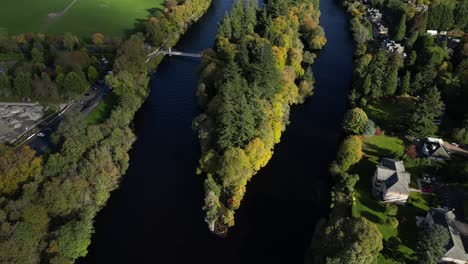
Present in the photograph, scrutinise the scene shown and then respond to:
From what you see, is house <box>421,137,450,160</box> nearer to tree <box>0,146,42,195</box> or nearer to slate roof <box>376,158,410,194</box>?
slate roof <box>376,158,410,194</box>

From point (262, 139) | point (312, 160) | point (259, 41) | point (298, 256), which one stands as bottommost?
point (298, 256)

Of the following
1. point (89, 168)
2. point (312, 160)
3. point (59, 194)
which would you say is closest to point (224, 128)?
point (312, 160)

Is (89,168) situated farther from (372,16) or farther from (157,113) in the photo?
(372,16)

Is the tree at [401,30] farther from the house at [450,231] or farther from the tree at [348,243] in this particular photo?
the tree at [348,243]

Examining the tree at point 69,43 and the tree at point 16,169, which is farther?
the tree at point 69,43

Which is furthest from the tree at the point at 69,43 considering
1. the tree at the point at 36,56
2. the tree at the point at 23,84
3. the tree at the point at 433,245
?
the tree at the point at 433,245

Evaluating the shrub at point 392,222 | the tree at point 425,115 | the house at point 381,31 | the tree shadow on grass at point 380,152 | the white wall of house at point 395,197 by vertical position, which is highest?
the house at point 381,31

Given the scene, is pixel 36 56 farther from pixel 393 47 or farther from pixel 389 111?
pixel 393 47
